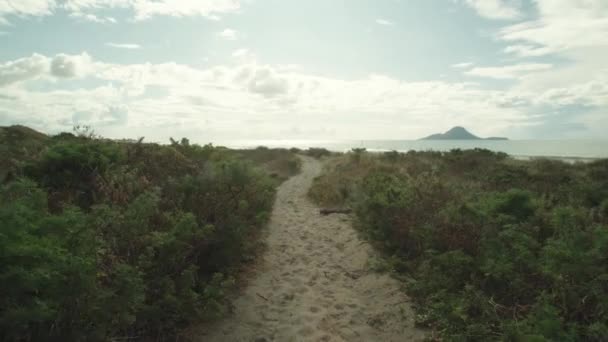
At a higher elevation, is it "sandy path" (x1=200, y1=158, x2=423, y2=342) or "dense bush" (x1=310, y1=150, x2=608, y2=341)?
"dense bush" (x1=310, y1=150, x2=608, y2=341)

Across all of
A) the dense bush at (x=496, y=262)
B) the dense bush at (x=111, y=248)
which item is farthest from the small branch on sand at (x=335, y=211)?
the dense bush at (x=111, y=248)

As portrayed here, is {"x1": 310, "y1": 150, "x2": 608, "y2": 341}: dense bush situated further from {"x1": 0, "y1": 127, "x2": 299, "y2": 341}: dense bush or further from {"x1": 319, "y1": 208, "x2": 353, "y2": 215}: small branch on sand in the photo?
{"x1": 0, "y1": 127, "x2": 299, "y2": 341}: dense bush

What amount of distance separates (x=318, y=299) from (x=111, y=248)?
2.90 m

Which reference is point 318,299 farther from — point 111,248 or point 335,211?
point 335,211

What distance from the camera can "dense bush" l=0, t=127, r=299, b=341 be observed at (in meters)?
2.78

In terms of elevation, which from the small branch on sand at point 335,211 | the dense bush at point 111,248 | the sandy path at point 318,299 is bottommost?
the sandy path at point 318,299

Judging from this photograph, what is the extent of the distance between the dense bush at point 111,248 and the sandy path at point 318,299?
47 centimetres

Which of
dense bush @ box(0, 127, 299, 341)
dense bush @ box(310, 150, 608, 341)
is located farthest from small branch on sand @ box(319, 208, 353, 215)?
dense bush @ box(0, 127, 299, 341)

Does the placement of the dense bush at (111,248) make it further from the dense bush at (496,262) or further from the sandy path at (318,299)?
the dense bush at (496,262)

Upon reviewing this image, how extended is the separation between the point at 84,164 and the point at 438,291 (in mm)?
6935

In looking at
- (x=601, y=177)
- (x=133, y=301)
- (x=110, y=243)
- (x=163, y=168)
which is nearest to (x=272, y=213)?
(x=163, y=168)

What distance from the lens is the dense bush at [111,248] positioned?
9.12 ft

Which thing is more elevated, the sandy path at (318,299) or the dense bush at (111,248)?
the dense bush at (111,248)

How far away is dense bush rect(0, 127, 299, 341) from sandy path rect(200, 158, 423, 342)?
471mm
